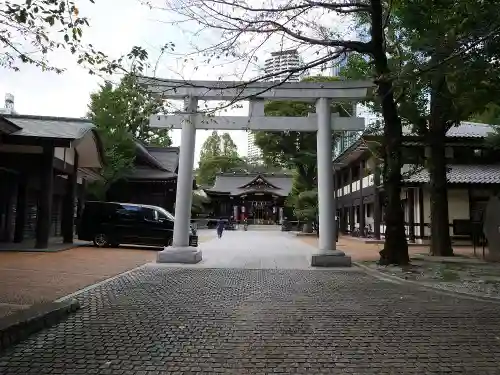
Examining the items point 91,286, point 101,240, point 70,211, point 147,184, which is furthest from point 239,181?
point 91,286

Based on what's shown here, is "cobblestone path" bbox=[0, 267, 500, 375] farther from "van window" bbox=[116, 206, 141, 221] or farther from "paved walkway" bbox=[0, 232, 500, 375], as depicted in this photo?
"van window" bbox=[116, 206, 141, 221]

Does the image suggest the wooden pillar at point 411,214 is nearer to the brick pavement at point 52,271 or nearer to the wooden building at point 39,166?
the brick pavement at point 52,271

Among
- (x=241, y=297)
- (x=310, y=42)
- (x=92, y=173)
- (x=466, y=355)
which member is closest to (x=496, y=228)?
(x=310, y=42)

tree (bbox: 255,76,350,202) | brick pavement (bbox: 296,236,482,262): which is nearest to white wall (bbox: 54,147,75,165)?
brick pavement (bbox: 296,236,482,262)

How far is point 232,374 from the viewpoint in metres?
4.25

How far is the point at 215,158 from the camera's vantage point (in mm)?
62938

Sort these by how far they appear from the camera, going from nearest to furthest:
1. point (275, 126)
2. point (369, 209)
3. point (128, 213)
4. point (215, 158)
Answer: point (275, 126), point (128, 213), point (369, 209), point (215, 158)

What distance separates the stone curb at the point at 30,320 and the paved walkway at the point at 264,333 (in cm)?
11

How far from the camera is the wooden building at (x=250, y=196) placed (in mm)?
50062

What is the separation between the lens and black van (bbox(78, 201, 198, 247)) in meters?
18.0

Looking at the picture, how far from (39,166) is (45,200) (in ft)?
4.72

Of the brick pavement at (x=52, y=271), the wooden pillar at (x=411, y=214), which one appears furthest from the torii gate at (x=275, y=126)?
the wooden pillar at (x=411, y=214)

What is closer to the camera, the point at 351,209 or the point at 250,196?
the point at 351,209

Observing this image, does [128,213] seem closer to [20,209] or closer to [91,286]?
[20,209]
